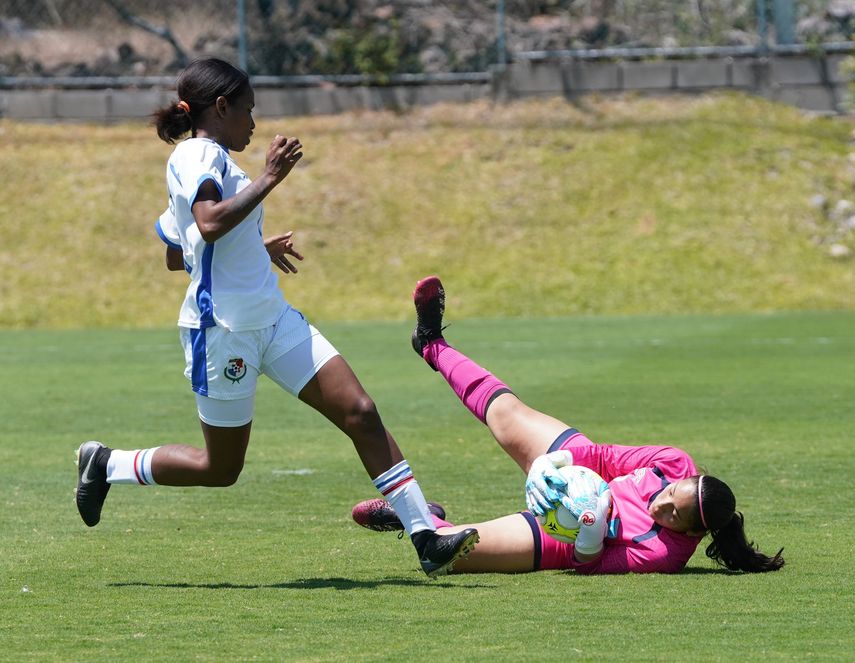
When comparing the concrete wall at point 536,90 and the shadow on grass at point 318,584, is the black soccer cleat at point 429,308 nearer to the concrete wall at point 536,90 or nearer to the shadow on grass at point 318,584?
the shadow on grass at point 318,584

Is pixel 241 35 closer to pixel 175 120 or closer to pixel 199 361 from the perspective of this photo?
pixel 175 120

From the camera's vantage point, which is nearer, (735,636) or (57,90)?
(735,636)

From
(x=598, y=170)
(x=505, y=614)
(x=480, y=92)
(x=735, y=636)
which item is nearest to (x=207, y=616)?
(x=505, y=614)

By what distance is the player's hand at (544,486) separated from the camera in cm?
603

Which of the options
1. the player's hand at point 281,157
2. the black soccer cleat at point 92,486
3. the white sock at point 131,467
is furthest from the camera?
the black soccer cleat at point 92,486

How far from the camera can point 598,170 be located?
84.9 ft

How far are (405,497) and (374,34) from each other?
A: 22889 mm

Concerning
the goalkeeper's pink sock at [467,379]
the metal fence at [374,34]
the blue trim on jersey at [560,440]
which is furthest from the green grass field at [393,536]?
the metal fence at [374,34]

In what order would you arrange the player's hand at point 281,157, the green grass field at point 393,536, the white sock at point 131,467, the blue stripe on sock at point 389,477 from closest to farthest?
the green grass field at point 393,536
the player's hand at point 281,157
the blue stripe on sock at point 389,477
the white sock at point 131,467

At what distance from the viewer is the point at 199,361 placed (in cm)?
612

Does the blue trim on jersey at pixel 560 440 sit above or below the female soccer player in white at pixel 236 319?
below

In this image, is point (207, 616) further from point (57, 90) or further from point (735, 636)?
point (57, 90)

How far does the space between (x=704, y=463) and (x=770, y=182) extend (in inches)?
666

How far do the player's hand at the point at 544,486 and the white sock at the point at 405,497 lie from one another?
461 millimetres
